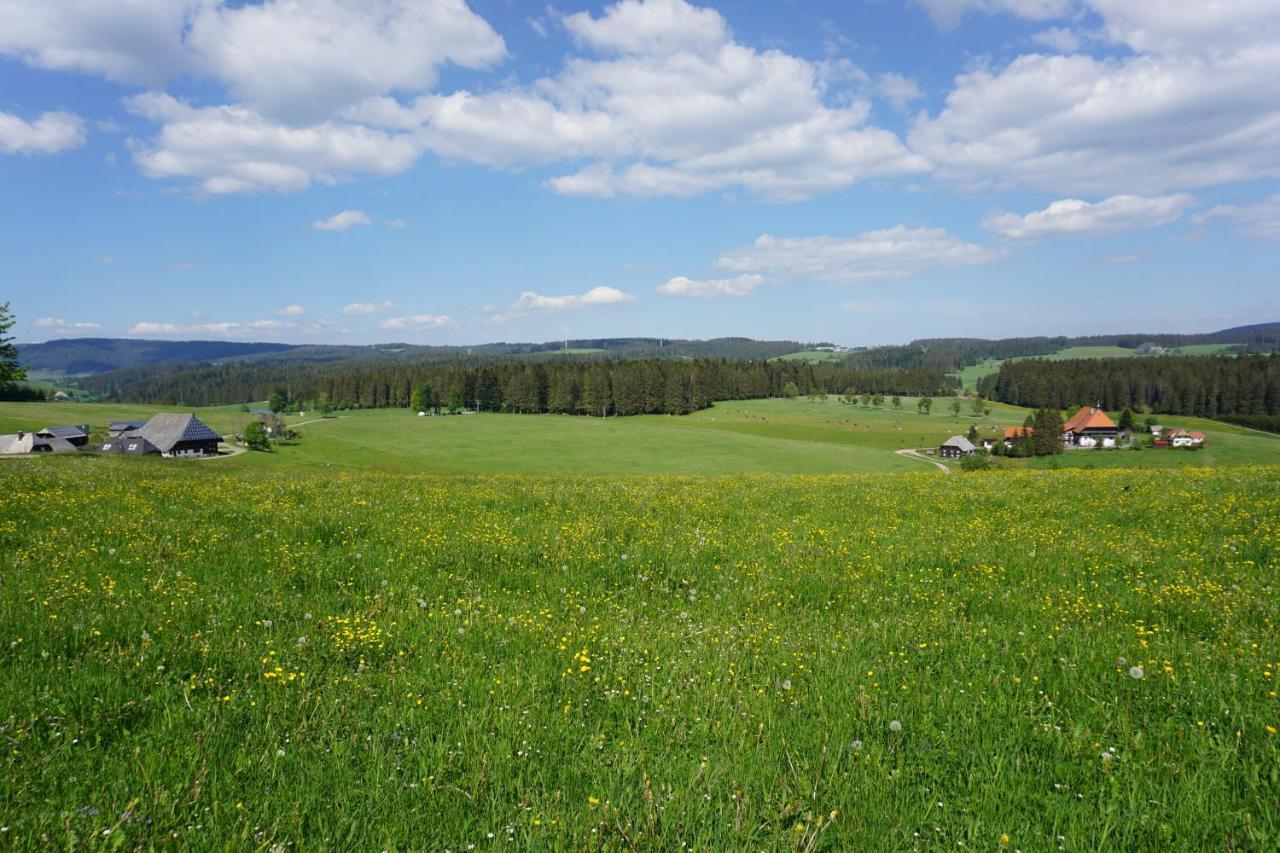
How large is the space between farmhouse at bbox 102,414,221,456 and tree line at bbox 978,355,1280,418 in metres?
208

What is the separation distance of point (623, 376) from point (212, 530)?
151188 mm

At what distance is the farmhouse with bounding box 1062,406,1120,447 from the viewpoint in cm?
12524

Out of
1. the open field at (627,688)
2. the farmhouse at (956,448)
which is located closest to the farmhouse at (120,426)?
the open field at (627,688)

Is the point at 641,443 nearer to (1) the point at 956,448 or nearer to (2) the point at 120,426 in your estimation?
(1) the point at 956,448

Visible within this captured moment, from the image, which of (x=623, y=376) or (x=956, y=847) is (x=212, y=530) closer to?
(x=956, y=847)

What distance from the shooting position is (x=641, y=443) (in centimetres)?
10144

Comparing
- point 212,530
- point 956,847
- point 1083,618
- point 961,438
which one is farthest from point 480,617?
point 961,438

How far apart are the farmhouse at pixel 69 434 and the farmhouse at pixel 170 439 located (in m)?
7.99

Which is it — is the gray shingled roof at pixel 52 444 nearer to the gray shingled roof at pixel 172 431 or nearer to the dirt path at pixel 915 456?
the gray shingled roof at pixel 172 431

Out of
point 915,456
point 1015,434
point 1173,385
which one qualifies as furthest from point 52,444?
point 1173,385

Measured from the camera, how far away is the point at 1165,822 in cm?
377

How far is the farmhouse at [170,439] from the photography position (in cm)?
9138

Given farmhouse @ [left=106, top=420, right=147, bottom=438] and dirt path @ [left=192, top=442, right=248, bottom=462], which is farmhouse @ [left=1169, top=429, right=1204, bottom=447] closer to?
dirt path @ [left=192, top=442, right=248, bottom=462]

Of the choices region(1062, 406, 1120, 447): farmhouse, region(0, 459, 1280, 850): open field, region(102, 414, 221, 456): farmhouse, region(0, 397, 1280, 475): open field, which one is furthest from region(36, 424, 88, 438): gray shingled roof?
region(1062, 406, 1120, 447): farmhouse
